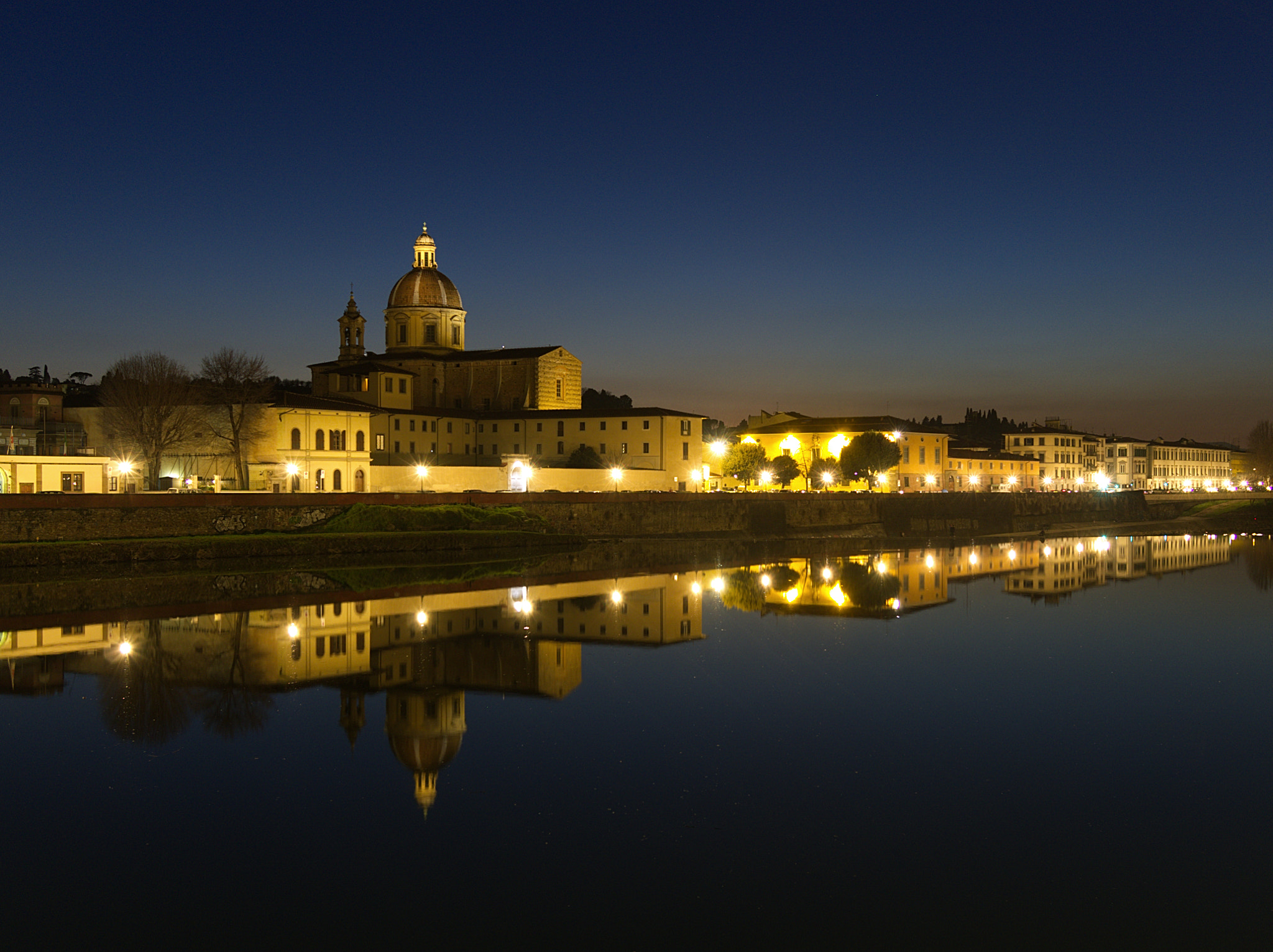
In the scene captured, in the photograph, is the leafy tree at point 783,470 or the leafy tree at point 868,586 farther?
the leafy tree at point 783,470

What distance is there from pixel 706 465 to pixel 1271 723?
58.9 m

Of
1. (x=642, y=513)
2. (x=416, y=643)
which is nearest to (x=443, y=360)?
(x=642, y=513)

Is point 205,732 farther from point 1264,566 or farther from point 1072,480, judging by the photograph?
point 1072,480

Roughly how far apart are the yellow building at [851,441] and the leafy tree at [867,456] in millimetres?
3010

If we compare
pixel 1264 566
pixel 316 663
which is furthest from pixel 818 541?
pixel 316 663

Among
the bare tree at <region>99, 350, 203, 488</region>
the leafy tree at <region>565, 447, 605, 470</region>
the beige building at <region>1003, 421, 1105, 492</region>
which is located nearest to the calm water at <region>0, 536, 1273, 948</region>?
the bare tree at <region>99, 350, 203, 488</region>

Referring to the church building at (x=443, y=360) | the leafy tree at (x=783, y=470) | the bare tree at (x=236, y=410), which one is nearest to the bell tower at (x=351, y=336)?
the church building at (x=443, y=360)

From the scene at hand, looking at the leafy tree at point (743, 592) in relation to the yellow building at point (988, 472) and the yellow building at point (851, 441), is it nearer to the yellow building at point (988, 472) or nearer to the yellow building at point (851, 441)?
the yellow building at point (851, 441)

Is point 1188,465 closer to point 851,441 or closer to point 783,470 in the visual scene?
point 851,441

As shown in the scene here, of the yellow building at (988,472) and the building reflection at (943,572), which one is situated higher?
the yellow building at (988,472)

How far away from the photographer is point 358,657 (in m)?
19.3

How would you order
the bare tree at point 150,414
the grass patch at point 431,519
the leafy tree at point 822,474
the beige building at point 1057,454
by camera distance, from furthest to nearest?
the beige building at point 1057,454, the leafy tree at point 822,474, the bare tree at point 150,414, the grass patch at point 431,519

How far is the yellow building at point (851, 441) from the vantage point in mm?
86250

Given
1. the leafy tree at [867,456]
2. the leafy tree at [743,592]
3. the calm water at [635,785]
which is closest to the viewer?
the calm water at [635,785]
